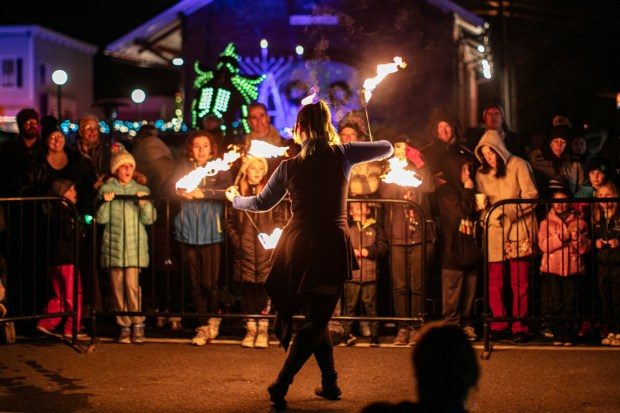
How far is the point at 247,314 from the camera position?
33.1 feet

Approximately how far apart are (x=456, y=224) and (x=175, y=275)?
3.40 meters

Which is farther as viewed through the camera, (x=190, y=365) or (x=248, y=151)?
(x=190, y=365)

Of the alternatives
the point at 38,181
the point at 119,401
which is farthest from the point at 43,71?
the point at 119,401

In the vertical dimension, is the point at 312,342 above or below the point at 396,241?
below

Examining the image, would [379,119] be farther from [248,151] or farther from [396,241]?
[248,151]

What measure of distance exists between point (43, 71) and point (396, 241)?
51.9 meters

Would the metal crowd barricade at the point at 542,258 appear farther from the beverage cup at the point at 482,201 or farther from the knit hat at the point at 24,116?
the knit hat at the point at 24,116

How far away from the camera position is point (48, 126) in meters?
11.8

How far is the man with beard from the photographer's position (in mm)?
10914

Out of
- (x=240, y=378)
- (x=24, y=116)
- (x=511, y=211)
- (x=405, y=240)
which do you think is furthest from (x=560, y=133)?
(x=24, y=116)

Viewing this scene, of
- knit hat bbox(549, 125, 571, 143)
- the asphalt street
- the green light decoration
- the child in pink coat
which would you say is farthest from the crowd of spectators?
the green light decoration

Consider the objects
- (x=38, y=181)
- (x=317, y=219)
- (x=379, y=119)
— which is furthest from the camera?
(x=379, y=119)

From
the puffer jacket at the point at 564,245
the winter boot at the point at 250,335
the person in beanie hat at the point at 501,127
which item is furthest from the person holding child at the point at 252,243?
the person in beanie hat at the point at 501,127

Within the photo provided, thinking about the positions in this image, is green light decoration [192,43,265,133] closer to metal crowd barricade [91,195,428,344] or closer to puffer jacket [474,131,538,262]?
metal crowd barricade [91,195,428,344]
